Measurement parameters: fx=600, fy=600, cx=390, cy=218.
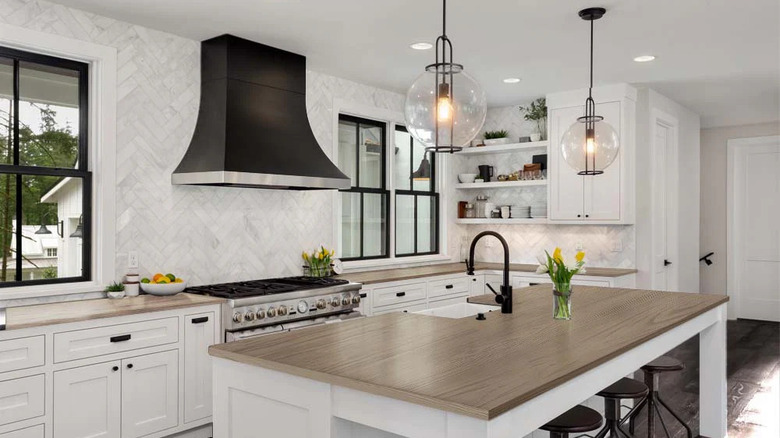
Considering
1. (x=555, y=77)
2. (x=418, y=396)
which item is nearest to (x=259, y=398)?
(x=418, y=396)

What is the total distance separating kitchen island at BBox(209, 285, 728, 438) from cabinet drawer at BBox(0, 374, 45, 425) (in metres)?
1.36

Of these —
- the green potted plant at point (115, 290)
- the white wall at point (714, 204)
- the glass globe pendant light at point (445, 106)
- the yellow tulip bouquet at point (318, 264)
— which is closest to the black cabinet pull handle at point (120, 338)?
the green potted plant at point (115, 290)

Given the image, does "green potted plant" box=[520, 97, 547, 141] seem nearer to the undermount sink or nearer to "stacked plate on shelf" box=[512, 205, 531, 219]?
"stacked plate on shelf" box=[512, 205, 531, 219]

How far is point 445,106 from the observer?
8.17 ft

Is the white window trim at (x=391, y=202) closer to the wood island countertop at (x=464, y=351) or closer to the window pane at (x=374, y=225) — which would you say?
the window pane at (x=374, y=225)

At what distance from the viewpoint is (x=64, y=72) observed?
3822 millimetres

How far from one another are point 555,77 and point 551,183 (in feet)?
3.82

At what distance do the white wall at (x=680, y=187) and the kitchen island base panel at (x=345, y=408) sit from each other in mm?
3488

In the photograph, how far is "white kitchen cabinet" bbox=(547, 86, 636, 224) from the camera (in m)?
5.74

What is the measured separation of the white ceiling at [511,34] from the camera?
372cm

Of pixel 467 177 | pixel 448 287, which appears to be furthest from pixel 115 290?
pixel 467 177

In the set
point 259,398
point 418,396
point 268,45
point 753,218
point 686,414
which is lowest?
point 686,414

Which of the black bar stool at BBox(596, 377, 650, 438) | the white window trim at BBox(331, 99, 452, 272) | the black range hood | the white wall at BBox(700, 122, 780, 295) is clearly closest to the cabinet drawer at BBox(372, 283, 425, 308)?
the white window trim at BBox(331, 99, 452, 272)

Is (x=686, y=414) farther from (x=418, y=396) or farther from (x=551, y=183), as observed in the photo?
(x=418, y=396)
